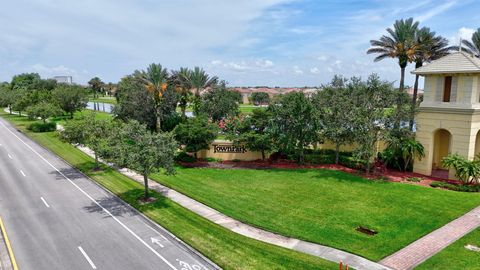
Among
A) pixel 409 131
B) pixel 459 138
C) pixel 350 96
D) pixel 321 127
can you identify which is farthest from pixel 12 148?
pixel 459 138

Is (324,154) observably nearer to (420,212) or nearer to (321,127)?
(321,127)

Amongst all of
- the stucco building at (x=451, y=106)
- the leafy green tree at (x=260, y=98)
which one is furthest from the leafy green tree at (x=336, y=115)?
the leafy green tree at (x=260, y=98)

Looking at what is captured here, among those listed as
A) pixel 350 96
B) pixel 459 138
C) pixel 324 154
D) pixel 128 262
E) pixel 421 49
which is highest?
pixel 421 49

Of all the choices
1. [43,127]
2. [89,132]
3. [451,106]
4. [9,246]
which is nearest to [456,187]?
[451,106]

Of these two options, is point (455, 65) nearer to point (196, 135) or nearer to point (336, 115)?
point (336, 115)

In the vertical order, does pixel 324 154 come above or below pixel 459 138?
below

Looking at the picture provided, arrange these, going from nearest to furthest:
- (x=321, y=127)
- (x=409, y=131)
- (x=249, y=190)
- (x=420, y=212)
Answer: (x=420, y=212) → (x=249, y=190) → (x=409, y=131) → (x=321, y=127)
